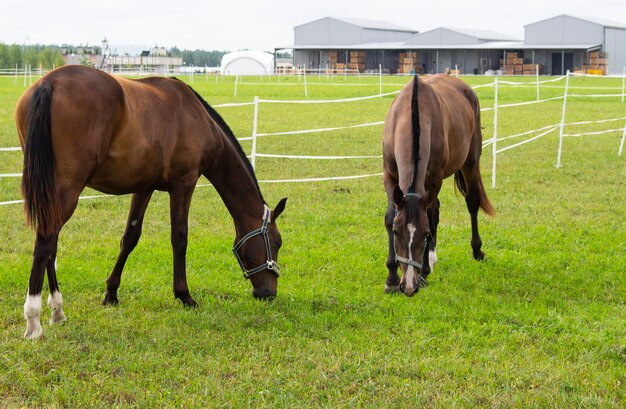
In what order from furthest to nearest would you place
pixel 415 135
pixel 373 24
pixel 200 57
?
pixel 200 57 → pixel 373 24 → pixel 415 135

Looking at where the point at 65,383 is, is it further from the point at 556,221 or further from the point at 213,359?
the point at 556,221

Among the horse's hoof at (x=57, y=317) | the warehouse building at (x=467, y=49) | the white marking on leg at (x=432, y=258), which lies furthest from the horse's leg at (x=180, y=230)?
the warehouse building at (x=467, y=49)

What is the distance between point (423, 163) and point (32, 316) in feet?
9.61

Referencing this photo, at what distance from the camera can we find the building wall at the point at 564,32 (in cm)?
5631

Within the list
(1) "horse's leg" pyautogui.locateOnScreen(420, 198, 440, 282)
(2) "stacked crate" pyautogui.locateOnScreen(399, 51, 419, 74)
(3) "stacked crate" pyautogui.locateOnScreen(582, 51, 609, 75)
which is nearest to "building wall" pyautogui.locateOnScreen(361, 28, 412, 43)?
(2) "stacked crate" pyautogui.locateOnScreen(399, 51, 419, 74)

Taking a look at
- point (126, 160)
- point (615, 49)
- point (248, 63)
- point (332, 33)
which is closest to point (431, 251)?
point (126, 160)

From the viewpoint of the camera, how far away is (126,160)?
490 centimetres

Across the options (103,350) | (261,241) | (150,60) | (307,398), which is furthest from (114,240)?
(150,60)

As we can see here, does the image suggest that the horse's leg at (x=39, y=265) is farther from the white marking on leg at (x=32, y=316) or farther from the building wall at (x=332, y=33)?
the building wall at (x=332, y=33)

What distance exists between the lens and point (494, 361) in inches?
175

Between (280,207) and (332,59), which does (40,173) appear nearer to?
(280,207)

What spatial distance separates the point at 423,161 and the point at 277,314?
1.58 meters

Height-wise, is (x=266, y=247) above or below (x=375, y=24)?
below

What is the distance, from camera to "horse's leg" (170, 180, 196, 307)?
5.31 m
